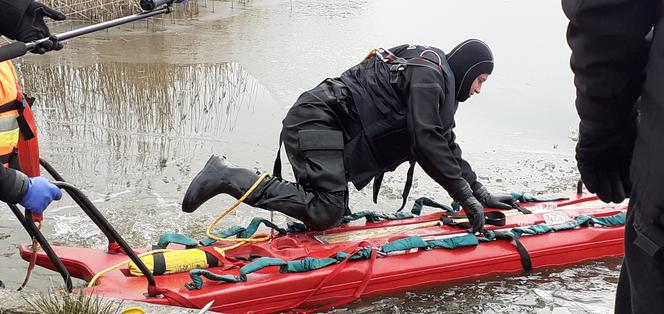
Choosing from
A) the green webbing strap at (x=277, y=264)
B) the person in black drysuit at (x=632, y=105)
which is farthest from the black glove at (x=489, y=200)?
the person in black drysuit at (x=632, y=105)

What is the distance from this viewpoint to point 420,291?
13.6ft

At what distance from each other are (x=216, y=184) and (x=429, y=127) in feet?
4.37

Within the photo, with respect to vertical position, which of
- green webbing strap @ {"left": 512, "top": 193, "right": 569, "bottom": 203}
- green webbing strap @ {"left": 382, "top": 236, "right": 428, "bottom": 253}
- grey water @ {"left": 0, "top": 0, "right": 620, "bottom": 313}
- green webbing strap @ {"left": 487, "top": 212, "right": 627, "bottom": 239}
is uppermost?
green webbing strap @ {"left": 382, "top": 236, "right": 428, "bottom": 253}

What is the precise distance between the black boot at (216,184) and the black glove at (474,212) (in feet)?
4.29

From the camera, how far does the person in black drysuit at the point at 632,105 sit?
5.05ft

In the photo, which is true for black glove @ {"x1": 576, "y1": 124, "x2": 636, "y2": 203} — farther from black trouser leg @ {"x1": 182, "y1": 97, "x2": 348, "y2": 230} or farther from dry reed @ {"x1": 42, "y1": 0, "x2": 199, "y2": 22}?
dry reed @ {"x1": 42, "y1": 0, "x2": 199, "y2": 22}

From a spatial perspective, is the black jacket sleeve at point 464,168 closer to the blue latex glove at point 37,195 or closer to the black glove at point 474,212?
the black glove at point 474,212

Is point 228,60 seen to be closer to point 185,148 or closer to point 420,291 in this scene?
point 185,148

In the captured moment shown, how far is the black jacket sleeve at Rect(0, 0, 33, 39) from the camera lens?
10.4 ft

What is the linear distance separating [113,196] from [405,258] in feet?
7.94

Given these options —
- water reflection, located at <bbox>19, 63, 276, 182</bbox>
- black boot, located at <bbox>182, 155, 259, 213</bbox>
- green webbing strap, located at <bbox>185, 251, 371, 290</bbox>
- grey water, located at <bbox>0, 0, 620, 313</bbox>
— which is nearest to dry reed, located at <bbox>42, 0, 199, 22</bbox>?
grey water, located at <bbox>0, 0, 620, 313</bbox>

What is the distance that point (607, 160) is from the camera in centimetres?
A: 193

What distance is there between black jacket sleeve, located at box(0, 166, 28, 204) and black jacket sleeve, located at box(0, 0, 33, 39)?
2.60 ft

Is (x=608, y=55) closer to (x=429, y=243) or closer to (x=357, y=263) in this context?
(x=357, y=263)
